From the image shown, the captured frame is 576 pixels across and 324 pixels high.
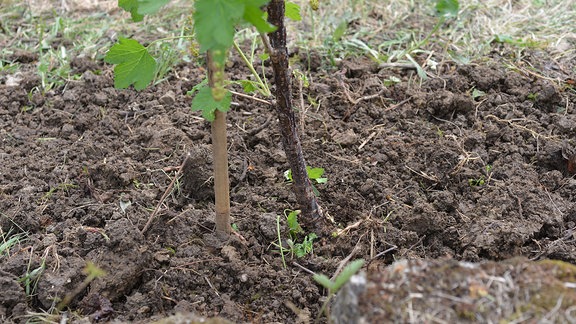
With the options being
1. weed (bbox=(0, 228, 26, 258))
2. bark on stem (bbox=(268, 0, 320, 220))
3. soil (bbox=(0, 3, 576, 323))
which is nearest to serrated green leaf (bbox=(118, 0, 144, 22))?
bark on stem (bbox=(268, 0, 320, 220))

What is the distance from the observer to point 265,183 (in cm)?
293

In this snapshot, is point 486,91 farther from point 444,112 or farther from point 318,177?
point 318,177

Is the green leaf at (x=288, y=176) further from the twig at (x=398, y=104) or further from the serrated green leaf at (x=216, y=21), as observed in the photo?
the serrated green leaf at (x=216, y=21)

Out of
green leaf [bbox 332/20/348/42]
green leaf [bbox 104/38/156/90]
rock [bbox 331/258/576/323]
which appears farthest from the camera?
green leaf [bbox 332/20/348/42]

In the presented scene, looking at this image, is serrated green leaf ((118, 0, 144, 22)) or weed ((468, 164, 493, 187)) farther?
weed ((468, 164, 493, 187))

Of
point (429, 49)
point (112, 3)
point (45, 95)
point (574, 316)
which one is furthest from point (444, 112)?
point (112, 3)

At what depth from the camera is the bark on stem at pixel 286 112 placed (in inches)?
88.4

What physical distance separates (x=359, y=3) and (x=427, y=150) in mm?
1580

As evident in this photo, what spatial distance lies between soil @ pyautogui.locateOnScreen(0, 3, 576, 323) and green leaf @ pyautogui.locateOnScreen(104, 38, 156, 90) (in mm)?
510

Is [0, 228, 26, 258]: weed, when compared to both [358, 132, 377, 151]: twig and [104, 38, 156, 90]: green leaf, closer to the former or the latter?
[104, 38, 156, 90]: green leaf

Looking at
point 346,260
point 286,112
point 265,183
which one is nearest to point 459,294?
point 346,260

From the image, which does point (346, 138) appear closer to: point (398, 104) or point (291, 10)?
point (398, 104)

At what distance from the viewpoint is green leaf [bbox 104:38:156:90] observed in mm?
2279

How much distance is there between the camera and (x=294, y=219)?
2.64m
